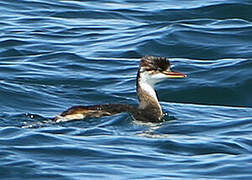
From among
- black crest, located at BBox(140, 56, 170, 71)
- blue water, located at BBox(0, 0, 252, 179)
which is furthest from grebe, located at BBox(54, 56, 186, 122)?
blue water, located at BBox(0, 0, 252, 179)

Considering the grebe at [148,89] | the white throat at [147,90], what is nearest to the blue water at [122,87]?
the grebe at [148,89]

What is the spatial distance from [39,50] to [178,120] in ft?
18.1

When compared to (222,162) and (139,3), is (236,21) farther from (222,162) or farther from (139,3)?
(222,162)

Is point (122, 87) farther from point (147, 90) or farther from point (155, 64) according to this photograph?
point (155, 64)

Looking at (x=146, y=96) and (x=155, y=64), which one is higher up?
(x=155, y=64)

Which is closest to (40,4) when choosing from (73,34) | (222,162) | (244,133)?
(73,34)

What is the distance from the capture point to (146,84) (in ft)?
50.0

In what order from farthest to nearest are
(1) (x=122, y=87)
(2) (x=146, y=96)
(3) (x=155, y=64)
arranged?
(1) (x=122, y=87) → (2) (x=146, y=96) → (3) (x=155, y=64)

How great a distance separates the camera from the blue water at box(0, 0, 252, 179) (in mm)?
12047

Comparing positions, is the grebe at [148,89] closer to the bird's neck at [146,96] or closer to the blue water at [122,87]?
the bird's neck at [146,96]

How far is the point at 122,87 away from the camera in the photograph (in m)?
17.3

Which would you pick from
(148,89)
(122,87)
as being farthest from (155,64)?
(122,87)

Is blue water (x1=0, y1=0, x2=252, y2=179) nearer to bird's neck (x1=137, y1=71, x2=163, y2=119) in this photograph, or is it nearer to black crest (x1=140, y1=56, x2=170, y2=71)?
bird's neck (x1=137, y1=71, x2=163, y2=119)

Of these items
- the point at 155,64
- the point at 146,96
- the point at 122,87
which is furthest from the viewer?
the point at 122,87
